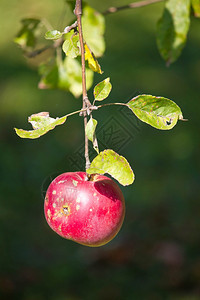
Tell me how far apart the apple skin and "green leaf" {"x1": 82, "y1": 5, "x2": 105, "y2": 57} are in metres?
0.63

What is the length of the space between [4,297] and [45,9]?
3.87 m

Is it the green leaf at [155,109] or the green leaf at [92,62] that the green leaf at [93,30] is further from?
the green leaf at [155,109]

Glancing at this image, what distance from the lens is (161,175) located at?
3.44m

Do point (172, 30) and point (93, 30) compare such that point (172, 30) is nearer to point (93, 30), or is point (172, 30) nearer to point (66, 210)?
point (93, 30)

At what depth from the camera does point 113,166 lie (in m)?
0.93

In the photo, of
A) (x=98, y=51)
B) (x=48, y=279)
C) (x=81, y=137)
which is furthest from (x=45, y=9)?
Result: (x=98, y=51)

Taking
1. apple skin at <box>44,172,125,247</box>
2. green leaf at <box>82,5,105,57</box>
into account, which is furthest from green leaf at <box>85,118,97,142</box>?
green leaf at <box>82,5,105,57</box>

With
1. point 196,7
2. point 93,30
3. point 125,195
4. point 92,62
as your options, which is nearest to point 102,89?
point 92,62

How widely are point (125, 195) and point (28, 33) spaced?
1.82m

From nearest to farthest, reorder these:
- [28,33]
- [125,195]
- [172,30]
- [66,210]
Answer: [66,210], [172,30], [28,33], [125,195]

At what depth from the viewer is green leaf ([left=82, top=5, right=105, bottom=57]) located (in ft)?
5.07

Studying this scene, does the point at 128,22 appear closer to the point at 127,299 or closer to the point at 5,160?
the point at 5,160

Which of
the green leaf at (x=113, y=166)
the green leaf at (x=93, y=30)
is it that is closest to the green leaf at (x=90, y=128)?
the green leaf at (x=113, y=166)

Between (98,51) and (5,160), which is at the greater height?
(5,160)
